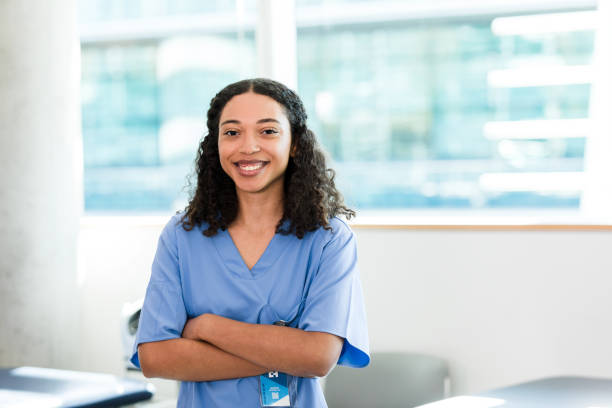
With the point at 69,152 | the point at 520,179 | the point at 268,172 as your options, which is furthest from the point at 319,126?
the point at 268,172

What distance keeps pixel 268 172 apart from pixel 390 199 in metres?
1.62

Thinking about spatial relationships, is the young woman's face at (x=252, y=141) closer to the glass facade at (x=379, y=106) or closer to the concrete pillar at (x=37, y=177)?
the glass facade at (x=379, y=106)

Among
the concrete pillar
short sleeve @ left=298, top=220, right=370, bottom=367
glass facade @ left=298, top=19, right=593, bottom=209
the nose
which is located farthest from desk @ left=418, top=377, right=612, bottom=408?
the concrete pillar

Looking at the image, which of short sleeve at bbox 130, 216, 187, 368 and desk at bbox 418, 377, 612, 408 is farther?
desk at bbox 418, 377, 612, 408

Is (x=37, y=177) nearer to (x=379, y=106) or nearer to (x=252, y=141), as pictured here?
(x=379, y=106)

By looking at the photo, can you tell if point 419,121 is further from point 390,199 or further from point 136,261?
point 136,261

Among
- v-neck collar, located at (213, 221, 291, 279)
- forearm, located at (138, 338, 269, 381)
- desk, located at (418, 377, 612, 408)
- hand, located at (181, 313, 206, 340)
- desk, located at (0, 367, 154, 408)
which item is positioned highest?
v-neck collar, located at (213, 221, 291, 279)

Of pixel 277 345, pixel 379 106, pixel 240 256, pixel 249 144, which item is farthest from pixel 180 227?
pixel 379 106

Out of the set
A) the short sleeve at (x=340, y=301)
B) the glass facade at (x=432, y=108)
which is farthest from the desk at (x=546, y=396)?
the glass facade at (x=432, y=108)

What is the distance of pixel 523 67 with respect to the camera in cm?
291

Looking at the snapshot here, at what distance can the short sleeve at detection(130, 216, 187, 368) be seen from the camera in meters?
1.53

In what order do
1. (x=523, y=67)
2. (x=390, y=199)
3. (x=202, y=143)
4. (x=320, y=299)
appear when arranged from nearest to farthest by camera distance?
(x=320, y=299) → (x=202, y=143) → (x=523, y=67) → (x=390, y=199)

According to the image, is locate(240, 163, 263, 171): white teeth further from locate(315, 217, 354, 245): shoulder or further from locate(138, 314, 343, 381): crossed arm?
locate(138, 314, 343, 381): crossed arm

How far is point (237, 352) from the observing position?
1.46 meters
